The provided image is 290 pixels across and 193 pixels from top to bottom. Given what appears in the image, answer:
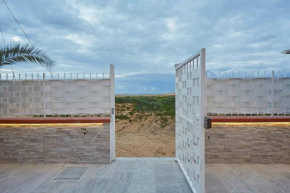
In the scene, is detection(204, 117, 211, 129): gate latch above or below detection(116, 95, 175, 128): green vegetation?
above

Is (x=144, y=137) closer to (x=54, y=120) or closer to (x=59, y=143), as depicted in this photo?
(x=59, y=143)

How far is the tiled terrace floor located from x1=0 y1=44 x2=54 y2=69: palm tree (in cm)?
206

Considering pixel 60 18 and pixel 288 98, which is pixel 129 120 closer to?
pixel 60 18

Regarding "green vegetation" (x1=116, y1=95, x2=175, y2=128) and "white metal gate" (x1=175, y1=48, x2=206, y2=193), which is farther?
"green vegetation" (x1=116, y1=95, x2=175, y2=128)

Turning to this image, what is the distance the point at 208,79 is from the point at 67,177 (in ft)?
10.4

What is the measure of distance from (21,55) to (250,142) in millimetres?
4781

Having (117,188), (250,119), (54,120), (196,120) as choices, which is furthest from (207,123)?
(54,120)

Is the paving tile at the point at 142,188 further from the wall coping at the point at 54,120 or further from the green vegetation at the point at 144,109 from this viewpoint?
the green vegetation at the point at 144,109

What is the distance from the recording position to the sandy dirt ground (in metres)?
7.84

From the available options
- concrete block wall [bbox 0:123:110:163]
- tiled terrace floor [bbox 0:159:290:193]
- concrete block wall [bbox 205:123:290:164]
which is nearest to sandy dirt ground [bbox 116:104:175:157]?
concrete block wall [bbox 0:123:110:163]

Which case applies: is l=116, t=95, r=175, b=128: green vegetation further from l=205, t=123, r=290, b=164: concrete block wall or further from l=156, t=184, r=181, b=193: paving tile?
l=156, t=184, r=181, b=193: paving tile

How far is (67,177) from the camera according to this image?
130 inches

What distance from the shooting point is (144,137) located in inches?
392

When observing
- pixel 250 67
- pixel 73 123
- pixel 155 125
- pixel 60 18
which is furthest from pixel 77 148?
pixel 155 125
